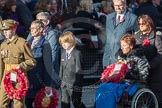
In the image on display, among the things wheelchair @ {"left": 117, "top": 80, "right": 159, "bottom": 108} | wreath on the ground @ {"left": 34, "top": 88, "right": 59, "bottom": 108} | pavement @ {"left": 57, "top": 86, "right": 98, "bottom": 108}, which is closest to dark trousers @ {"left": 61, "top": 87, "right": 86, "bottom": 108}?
wreath on the ground @ {"left": 34, "top": 88, "right": 59, "bottom": 108}

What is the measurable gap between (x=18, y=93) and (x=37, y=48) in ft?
3.39

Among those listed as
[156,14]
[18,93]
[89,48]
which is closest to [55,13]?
[89,48]

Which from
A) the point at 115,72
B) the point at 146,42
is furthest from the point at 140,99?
the point at 146,42

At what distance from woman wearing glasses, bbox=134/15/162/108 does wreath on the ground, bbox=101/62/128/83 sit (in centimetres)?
47

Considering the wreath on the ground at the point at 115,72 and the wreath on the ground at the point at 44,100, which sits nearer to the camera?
the wreath on the ground at the point at 115,72

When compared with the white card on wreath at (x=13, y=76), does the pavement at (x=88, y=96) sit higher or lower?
lower

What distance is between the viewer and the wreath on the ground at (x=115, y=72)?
10.4 meters

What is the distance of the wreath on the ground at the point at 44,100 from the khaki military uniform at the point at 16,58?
51 centimetres

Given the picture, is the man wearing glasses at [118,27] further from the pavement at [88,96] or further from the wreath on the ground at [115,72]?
the wreath on the ground at [115,72]

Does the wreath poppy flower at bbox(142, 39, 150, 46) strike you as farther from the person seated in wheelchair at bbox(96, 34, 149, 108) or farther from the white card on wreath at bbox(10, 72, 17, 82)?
the white card on wreath at bbox(10, 72, 17, 82)

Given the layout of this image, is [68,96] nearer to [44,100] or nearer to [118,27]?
[44,100]

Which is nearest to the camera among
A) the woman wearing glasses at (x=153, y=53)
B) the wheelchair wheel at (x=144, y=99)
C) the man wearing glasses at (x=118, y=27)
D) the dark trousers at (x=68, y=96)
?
the wheelchair wheel at (x=144, y=99)

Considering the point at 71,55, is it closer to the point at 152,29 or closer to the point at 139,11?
the point at 152,29

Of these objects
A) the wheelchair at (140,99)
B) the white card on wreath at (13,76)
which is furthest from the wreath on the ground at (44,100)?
the wheelchair at (140,99)
